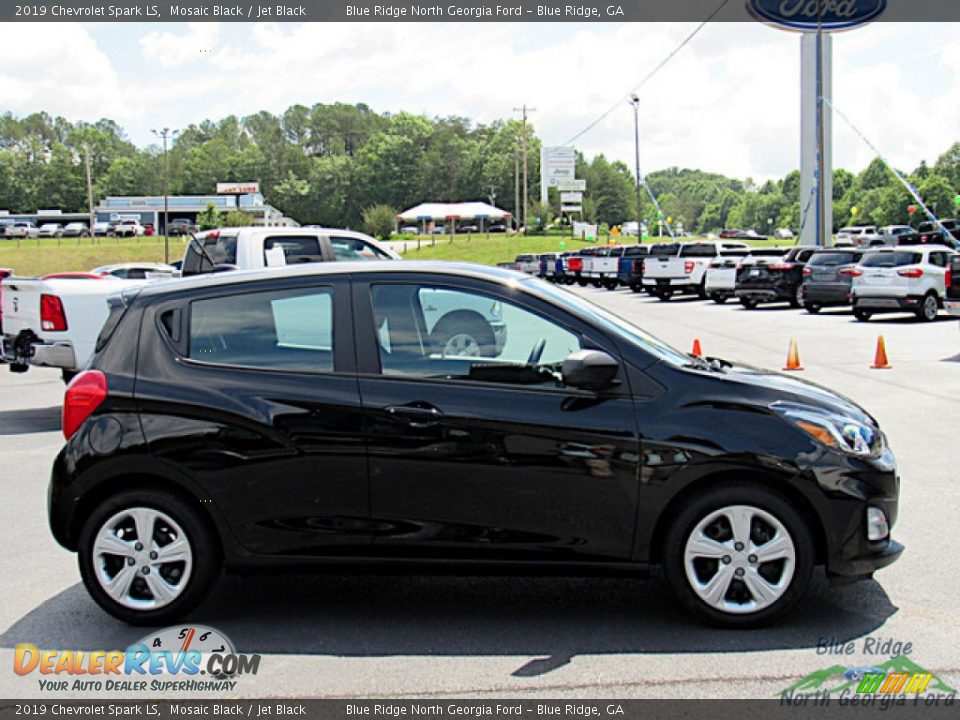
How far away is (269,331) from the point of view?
522 cm

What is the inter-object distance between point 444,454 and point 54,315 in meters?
8.57

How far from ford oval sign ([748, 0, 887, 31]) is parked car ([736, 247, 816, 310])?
65.9 feet

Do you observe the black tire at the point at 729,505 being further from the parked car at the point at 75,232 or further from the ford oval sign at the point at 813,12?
the parked car at the point at 75,232

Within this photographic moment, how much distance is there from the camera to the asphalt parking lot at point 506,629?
14.4 ft

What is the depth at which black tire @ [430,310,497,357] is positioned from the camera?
5113mm

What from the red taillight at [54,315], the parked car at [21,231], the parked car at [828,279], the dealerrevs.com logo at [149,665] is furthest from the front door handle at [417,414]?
the parked car at [21,231]

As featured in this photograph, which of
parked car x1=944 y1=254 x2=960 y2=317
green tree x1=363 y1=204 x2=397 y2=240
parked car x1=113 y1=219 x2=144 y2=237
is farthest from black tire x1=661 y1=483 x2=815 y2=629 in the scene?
parked car x1=113 y1=219 x2=144 y2=237

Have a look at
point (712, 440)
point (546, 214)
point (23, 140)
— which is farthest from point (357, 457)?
point (23, 140)

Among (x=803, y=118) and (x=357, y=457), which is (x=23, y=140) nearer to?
(x=803, y=118)

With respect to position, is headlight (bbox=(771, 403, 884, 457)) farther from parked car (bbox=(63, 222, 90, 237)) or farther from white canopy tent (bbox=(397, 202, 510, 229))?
parked car (bbox=(63, 222, 90, 237))

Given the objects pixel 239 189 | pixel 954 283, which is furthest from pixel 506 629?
pixel 239 189

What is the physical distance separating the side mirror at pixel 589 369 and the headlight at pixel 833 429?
813 millimetres

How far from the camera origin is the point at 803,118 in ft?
157

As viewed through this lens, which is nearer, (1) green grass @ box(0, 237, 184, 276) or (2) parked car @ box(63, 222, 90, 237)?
(1) green grass @ box(0, 237, 184, 276)
